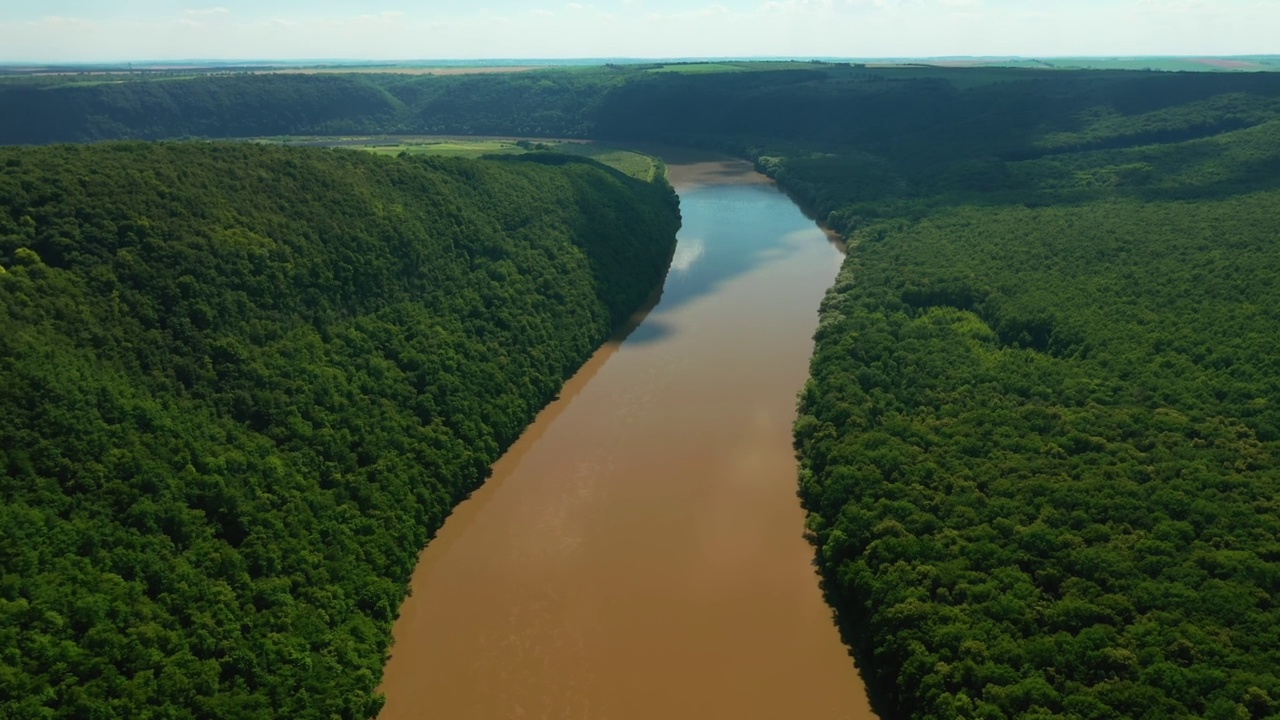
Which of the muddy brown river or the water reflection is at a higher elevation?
the water reflection

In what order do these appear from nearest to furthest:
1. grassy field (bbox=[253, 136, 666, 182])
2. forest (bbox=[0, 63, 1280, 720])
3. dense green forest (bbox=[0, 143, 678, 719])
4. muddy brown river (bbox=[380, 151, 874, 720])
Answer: dense green forest (bbox=[0, 143, 678, 719]) < forest (bbox=[0, 63, 1280, 720]) < muddy brown river (bbox=[380, 151, 874, 720]) < grassy field (bbox=[253, 136, 666, 182])

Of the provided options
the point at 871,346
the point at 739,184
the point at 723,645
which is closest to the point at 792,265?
the point at 871,346

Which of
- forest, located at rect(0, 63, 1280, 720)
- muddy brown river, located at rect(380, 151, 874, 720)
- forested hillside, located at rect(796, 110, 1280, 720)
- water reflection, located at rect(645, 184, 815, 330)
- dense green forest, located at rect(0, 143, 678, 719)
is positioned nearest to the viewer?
dense green forest, located at rect(0, 143, 678, 719)

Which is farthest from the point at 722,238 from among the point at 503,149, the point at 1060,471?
the point at 1060,471

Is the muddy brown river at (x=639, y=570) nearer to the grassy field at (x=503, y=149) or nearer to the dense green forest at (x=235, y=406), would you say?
the dense green forest at (x=235, y=406)

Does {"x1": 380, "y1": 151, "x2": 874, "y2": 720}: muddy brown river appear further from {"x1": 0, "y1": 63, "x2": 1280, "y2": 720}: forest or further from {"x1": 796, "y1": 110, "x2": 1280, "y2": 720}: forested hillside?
{"x1": 796, "y1": 110, "x2": 1280, "y2": 720}: forested hillside

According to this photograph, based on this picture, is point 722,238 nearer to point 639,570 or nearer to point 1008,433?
point 1008,433

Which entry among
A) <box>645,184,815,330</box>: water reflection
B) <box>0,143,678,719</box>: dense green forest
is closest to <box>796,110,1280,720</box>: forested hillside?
<box>645,184,815,330</box>: water reflection
